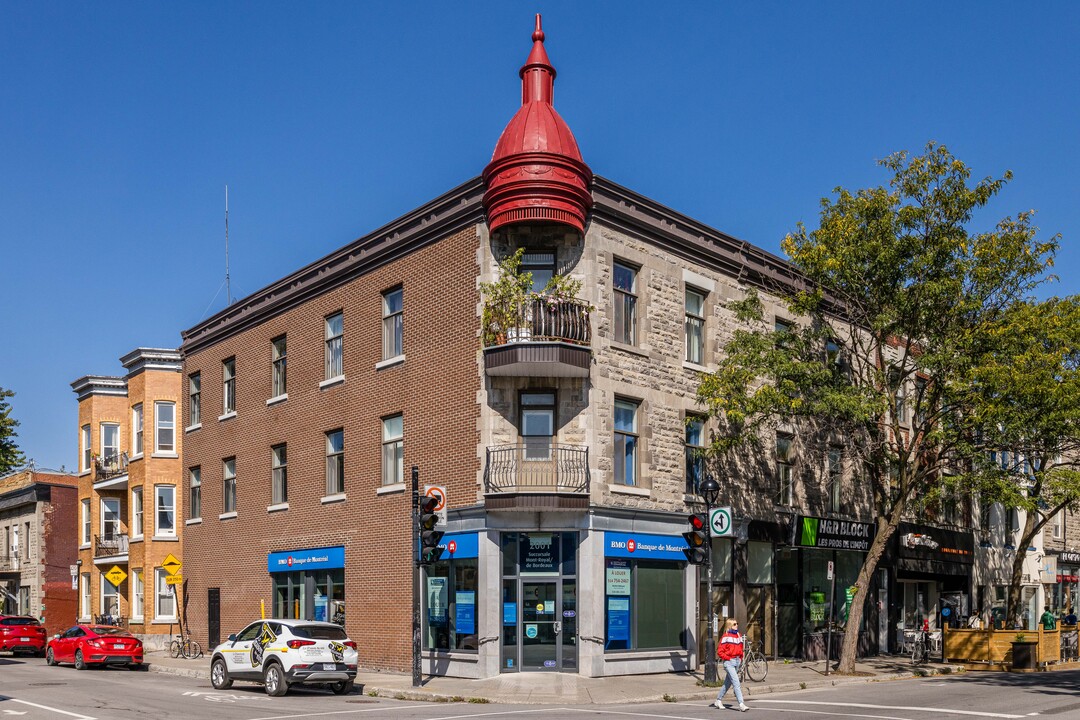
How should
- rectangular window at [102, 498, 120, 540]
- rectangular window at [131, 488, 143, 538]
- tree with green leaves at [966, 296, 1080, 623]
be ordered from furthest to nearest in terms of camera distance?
rectangular window at [102, 498, 120, 540] → rectangular window at [131, 488, 143, 538] → tree with green leaves at [966, 296, 1080, 623]

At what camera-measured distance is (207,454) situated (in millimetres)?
36312

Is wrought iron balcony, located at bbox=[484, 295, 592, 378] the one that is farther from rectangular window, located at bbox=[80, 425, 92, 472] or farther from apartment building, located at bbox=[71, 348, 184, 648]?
rectangular window, located at bbox=[80, 425, 92, 472]

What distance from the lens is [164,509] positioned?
3875 centimetres

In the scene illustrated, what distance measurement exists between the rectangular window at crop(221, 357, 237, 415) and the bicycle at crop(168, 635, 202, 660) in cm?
726

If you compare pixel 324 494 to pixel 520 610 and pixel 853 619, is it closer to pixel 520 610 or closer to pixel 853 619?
pixel 520 610

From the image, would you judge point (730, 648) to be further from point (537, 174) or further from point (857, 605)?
point (537, 174)

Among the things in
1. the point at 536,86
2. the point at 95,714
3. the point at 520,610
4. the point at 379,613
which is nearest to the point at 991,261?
the point at 536,86

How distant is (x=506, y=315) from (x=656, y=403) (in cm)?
469

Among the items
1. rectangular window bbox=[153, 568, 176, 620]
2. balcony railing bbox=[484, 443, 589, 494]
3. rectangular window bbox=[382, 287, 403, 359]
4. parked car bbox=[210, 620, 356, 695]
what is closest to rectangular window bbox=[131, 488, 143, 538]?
rectangular window bbox=[153, 568, 176, 620]

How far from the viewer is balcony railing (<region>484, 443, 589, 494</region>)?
79.2 ft

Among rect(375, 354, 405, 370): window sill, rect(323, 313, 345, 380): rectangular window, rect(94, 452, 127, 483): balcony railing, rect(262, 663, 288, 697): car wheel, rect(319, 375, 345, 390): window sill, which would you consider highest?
rect(323, 313, 345, 380): rectangular window

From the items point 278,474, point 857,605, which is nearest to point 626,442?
point 857,605

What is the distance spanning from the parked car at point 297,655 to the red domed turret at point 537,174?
952 cm

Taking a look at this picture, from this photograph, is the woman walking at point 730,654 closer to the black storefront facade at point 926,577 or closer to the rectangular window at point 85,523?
the black storefront facade at point 926,577
